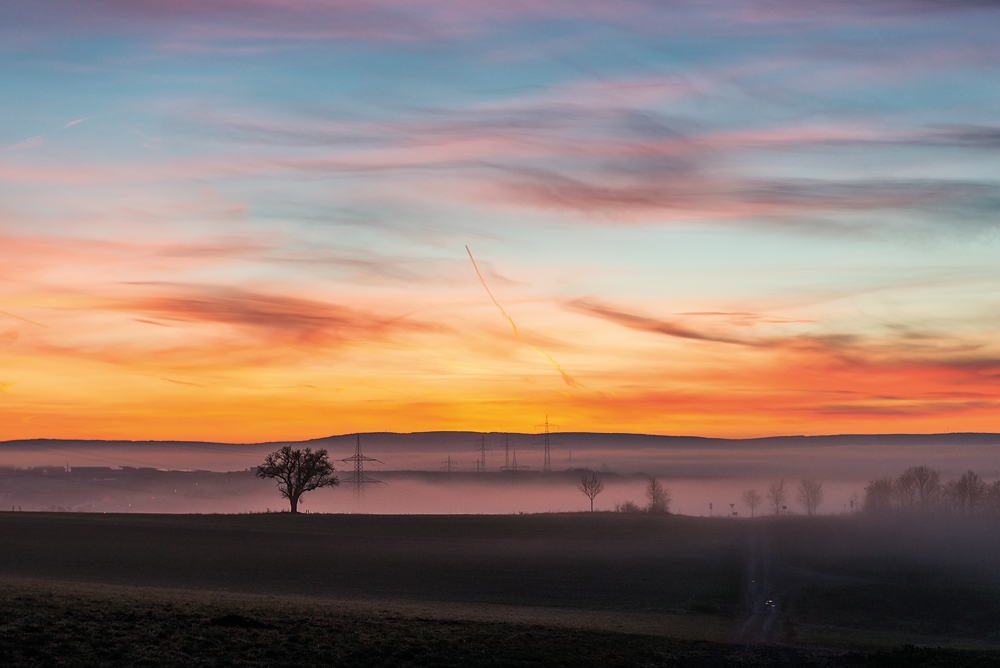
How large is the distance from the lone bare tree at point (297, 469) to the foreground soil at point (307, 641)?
9339cm

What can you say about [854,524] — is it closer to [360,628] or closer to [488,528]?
[488,528]

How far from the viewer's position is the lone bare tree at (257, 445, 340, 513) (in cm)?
13300

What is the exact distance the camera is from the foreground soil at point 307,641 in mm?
27406

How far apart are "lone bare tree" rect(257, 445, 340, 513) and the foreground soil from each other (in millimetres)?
93386

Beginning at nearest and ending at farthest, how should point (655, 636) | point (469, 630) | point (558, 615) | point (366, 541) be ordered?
point (469, 630)
point (655, 636)
point (558, 615)
point (366, 541)

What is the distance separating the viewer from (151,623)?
30.9 metres

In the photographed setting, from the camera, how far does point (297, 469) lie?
13412cm

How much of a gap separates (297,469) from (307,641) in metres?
106

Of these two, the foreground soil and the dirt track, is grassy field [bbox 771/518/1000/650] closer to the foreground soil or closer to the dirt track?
the dirt track

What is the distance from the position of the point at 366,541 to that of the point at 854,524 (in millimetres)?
77643

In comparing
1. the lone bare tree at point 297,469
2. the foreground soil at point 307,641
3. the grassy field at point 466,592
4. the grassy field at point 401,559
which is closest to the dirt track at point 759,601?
the grassy field at point 466,592

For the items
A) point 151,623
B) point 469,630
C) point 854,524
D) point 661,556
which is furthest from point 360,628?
point 854,524

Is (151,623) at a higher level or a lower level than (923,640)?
higher

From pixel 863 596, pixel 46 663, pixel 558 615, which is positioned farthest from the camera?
pixel 863 596
